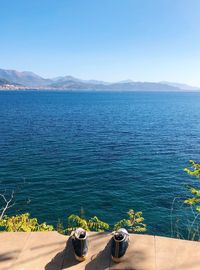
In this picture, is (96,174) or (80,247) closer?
(80,247)

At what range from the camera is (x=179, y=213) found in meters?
26.2

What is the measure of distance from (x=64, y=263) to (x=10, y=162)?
32.7m

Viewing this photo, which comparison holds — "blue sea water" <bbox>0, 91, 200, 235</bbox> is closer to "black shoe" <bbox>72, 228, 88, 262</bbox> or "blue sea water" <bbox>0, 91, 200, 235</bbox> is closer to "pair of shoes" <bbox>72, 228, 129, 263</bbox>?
"pair of shoes" <bbox>72, 228, 129, 263</bbox>

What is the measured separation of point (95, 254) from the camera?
950 cm

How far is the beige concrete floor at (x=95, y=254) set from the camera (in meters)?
9.00

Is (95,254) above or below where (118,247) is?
below

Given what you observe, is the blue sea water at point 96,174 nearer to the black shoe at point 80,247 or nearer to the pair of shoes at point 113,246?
the pair of shoes at point 113,246

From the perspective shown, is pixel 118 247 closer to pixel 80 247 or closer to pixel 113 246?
pixel 113 246

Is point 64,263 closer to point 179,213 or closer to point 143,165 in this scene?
point 179,213

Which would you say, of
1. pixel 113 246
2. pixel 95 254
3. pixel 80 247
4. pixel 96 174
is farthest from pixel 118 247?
pixel 96 174

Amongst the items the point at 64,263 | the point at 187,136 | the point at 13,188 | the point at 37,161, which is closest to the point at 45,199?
the point at 13,188

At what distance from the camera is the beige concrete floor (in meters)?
9.00

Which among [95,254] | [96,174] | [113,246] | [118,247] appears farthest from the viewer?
[96,174]

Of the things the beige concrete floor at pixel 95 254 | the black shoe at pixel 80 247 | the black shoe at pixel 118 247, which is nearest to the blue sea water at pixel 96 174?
the beige concrete floor at pixel 95 254
